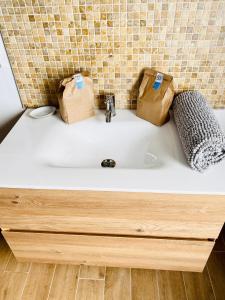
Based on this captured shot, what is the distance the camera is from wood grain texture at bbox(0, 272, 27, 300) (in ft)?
3.58

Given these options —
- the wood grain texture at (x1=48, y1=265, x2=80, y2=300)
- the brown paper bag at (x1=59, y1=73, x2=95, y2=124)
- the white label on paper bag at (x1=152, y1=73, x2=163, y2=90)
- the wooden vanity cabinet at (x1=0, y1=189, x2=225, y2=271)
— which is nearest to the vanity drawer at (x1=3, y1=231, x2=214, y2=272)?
the wooden vanity cabinet at (x1=0, y1=189, x2=225, y2=271)

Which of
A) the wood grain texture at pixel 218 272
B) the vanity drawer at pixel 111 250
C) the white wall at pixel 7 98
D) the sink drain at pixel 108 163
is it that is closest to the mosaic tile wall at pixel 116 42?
the white wall at pixel 7 98

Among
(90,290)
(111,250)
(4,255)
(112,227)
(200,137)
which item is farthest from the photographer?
(4,255)

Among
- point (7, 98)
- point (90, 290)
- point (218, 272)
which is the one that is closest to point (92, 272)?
point (90, 290)

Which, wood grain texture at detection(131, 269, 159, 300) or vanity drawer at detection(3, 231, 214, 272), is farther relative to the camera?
wood grain texture at detection(131, 269, 159, 300)

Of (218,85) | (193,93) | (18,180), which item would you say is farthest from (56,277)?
(218,85)

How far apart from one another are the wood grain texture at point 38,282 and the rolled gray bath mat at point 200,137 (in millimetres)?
912

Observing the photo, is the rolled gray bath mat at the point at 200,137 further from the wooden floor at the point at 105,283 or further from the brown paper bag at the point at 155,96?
the wooden floor at the point at 105,283

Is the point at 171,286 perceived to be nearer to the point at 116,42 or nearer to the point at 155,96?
the point at 155,96

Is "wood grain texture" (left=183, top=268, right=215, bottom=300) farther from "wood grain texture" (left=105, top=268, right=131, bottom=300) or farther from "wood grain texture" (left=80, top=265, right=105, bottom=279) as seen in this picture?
"wood grain texture" (left=80, top=265, right=105, bottom=279)

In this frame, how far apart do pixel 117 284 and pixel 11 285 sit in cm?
51

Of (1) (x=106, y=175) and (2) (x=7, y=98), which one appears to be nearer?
(1) (x=106, y=175)

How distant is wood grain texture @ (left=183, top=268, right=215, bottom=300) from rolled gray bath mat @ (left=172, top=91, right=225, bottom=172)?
683mm

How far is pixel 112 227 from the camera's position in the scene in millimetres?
877
